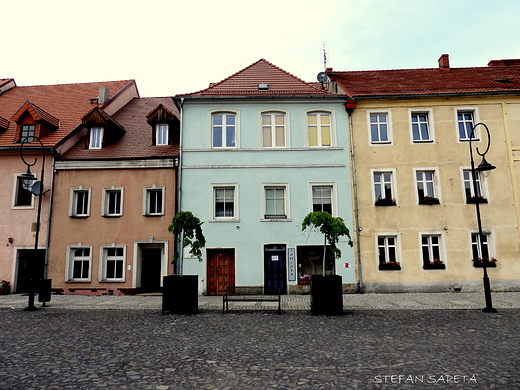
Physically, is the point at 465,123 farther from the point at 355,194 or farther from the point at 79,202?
the point at 79,202

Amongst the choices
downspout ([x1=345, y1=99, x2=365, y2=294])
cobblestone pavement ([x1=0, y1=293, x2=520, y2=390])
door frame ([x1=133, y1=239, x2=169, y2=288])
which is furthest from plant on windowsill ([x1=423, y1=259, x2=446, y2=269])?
door frame ([x1=133, y1=239, x2=169, y2=288])

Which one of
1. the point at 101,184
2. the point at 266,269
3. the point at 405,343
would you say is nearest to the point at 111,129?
the point at 101,184

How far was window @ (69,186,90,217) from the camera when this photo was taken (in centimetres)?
1936

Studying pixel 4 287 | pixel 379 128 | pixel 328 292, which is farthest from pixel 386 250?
pixel 4 287

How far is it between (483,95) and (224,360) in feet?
64.1

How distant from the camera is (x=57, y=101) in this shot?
24.5 meters

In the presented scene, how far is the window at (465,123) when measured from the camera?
1961 cm

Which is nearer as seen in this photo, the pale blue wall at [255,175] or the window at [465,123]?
the pale blue wall at [255,175]

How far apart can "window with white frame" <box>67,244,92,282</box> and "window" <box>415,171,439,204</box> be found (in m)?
16.7

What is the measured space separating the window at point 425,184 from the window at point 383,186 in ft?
4.44

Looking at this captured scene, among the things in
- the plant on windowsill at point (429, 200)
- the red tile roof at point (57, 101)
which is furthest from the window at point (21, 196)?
the plant on windowsill at point (429, 200)

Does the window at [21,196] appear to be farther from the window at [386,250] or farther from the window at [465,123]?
the window at [465,123]

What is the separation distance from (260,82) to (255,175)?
5.60 m

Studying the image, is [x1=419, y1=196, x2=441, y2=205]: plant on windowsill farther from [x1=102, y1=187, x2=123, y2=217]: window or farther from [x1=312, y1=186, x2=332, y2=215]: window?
[x1=102, y1=187, x2=123, y2=217]: window
